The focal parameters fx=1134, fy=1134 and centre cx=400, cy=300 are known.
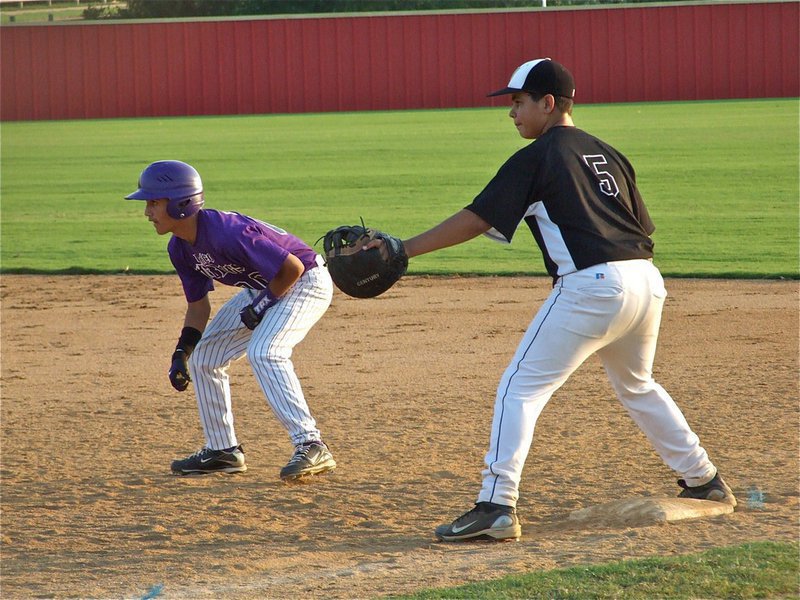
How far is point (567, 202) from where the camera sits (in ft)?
12.8

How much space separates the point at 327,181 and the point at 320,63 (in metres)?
18.1

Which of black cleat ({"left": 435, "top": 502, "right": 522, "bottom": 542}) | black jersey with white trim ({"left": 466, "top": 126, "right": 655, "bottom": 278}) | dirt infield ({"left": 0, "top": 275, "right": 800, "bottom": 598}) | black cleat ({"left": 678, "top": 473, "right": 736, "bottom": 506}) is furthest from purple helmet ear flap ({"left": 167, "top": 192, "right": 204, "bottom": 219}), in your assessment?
black cleat ({"left": 678, "top": 473, "right": 736, "bottom": 506})

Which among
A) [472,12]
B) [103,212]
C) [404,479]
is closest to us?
[404,479]

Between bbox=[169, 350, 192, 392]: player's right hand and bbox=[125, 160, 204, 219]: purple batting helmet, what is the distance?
69cm

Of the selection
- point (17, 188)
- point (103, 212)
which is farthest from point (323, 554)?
point (17, 188)

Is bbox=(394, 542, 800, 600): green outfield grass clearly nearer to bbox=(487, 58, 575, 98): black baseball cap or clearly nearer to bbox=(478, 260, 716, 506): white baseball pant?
bbox=(478, 260, 716, 506): white baseball pant

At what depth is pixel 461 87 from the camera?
3441 centimetres

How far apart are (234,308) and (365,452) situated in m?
0.95

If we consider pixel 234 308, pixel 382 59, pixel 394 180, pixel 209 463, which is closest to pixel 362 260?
pixel 234 308

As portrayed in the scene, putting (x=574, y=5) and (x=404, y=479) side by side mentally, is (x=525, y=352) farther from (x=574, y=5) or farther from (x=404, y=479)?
(x=574, y=5)

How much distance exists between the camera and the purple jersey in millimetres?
4941

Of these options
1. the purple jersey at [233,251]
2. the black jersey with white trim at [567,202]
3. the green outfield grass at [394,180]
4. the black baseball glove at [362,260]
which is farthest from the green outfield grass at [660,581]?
the green outfield grass at [394,180]

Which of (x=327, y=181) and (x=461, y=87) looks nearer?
(x=327, y=181)

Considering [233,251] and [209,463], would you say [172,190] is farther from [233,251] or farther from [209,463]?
[209,463]
